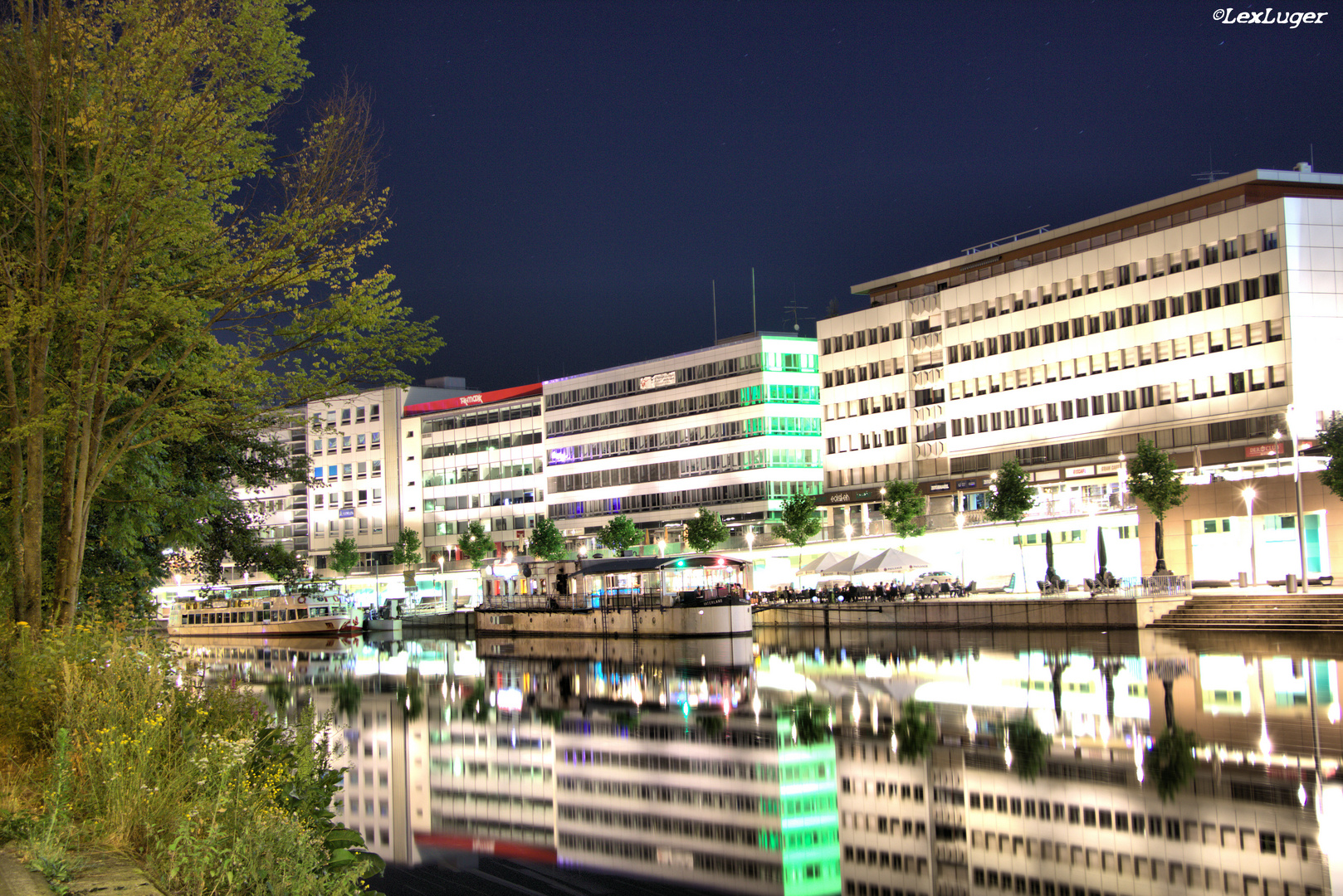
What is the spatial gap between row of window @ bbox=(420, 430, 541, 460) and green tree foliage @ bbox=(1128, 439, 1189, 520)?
8485 cm

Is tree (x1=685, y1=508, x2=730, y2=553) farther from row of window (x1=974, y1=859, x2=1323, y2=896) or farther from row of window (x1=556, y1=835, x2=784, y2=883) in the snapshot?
row of window (x1=974, y1=859, x2=1323, y2=896)

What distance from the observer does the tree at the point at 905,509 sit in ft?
273

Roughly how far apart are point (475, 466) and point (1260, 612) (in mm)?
106971

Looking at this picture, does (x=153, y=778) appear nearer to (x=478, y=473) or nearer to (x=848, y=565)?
(x=848, y=565)

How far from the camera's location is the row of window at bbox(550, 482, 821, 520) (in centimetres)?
11556

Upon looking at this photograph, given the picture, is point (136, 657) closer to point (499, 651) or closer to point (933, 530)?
point (499, 651)

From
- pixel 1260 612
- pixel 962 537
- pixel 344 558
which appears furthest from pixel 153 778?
pixel 344 558

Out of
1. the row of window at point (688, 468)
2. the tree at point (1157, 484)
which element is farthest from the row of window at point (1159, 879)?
the row of window at point (688, 468)

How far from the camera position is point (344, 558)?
472 ft

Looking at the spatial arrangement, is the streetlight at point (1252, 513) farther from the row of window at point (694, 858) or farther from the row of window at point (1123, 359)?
the row of window at point (694, 858)

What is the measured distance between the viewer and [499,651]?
6694 cm

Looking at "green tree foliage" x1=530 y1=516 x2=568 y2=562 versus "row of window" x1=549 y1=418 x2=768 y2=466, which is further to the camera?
"green tree foliage" x1=530 y1=516 x2=568 y2=562

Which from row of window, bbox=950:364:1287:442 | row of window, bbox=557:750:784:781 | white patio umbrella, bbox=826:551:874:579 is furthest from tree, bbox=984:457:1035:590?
row of window, bbox=557:750:784:781

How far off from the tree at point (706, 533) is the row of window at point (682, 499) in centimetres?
1225
